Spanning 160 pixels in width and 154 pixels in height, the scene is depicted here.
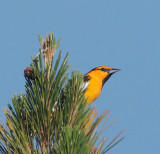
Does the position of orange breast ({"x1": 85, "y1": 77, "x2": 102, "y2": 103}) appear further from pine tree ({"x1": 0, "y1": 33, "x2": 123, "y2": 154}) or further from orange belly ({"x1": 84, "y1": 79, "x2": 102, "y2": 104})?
pine tree ({"x1": 0, "y1": 33, "x2": 123, "y2": 154})

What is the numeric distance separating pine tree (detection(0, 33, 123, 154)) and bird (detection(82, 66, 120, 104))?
8.35 ft

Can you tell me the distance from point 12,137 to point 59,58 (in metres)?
0.77

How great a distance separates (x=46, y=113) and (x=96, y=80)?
12.8 ft

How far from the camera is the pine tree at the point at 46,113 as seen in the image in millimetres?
2840

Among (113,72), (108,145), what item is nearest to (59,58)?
(108,145)

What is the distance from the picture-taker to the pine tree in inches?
112

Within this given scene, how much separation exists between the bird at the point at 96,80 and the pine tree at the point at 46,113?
8.35ft

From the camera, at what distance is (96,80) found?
6.77 meters

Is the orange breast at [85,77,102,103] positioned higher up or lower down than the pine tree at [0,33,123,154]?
higher up

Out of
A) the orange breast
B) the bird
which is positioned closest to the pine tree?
the bird

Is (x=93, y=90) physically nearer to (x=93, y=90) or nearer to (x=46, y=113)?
(x=93, y=90)

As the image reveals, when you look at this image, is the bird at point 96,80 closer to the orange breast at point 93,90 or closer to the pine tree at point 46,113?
the orange breast at point 93,90

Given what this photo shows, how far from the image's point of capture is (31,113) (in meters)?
2.92

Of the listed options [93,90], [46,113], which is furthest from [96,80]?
[46,113]
